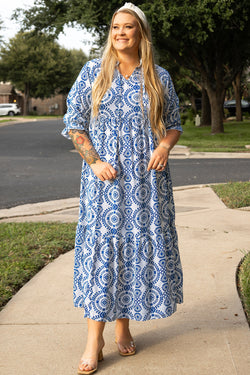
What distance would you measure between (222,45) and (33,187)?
50.6ft

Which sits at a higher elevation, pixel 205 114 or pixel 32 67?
pixel 32 67

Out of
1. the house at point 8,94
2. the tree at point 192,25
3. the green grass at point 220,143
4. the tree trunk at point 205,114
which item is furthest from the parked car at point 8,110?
the green grass at point 220,143

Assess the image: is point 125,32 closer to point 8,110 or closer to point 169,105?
point 169,105

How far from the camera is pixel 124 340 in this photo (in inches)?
118

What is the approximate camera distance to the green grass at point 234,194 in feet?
23.5

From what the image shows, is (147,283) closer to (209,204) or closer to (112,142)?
(112,142)

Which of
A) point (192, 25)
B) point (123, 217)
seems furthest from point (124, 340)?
point (192, 25)

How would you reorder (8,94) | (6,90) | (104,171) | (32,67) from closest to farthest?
(104,171) < (32,67) < (8,94) < (6,90)

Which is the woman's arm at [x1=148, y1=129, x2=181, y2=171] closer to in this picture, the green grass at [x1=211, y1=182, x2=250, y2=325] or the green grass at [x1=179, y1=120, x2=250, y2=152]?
the green grass at [x1=211, y1=182, x2=250, y2=325]

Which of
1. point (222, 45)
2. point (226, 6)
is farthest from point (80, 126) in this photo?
point (222, 45)

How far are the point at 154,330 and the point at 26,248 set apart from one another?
206 cm

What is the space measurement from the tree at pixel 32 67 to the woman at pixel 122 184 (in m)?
64.6

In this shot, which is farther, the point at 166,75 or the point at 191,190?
the point at 191,190

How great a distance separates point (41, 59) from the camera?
224ft
